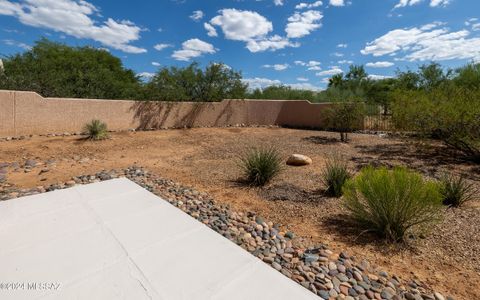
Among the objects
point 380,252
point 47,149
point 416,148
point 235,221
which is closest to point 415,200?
point 380,252

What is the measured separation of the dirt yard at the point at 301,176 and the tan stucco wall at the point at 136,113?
886 millimetres

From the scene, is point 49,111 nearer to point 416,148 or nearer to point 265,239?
point 265,239

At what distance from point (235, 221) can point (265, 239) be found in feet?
1.65

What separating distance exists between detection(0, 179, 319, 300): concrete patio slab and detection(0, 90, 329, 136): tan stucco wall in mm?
7091

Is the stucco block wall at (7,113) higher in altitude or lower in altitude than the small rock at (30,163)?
higher

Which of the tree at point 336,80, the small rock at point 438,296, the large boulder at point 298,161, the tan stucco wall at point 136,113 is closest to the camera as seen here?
the small rock at point 438,296

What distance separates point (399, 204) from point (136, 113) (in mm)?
11126

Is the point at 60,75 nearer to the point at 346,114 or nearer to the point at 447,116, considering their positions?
the point at 346,114

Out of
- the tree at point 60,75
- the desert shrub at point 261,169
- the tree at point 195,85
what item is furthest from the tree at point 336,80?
the desert shrub at point 261,169

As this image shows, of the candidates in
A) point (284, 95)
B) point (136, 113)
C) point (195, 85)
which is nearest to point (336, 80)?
point (284, 95)

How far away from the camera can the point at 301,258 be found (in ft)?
7.82

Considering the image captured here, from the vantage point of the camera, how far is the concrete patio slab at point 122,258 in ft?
5.62

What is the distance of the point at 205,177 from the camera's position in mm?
Answer: 5059

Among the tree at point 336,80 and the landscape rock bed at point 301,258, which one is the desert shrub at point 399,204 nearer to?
the landscape rock bed at point 301,258
